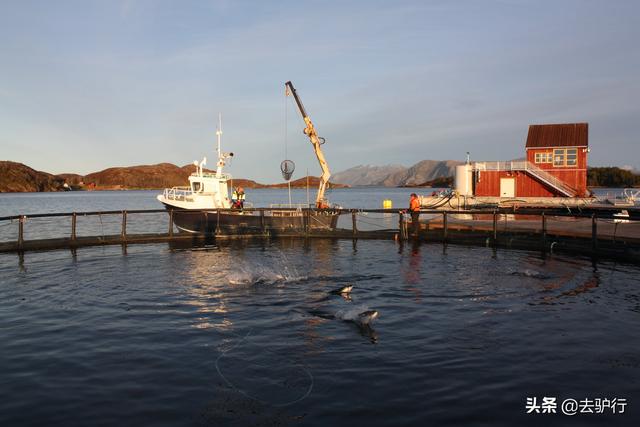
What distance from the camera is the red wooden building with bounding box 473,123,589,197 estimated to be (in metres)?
48.3

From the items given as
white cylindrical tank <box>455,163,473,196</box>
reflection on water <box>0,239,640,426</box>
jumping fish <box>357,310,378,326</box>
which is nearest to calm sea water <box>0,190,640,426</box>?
reflection on water <box>0,239,640,426</box>

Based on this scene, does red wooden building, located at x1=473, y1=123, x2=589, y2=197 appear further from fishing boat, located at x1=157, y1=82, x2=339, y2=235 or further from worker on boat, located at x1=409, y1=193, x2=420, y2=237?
worker on boat, located at x1=409, y1=193, x2=420, y2=237

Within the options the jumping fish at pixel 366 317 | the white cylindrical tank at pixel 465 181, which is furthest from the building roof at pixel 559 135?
the jumping fish at pixel 366 317

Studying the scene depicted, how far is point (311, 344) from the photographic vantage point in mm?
8508

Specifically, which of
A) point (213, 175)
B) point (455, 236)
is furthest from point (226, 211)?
point (455, 236)

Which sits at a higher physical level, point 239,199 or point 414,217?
point 239,199

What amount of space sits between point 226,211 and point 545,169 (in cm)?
3676

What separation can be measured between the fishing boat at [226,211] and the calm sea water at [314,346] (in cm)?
1069

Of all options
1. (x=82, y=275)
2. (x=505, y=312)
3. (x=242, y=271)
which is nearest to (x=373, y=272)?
(x=242, y=271)

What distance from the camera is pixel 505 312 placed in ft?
34.3

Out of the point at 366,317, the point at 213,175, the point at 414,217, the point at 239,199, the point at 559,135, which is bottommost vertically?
the point at 366,317

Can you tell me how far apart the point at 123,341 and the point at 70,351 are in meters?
0.84

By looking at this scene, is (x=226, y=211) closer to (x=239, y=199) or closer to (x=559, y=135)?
(x=239, y=199)

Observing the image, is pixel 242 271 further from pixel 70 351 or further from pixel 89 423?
pixel 89 423
